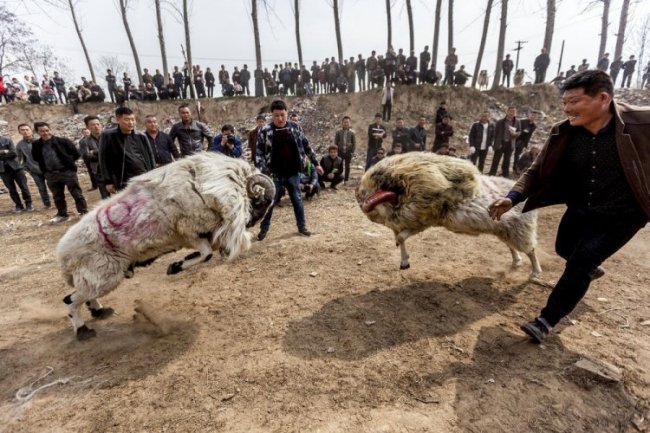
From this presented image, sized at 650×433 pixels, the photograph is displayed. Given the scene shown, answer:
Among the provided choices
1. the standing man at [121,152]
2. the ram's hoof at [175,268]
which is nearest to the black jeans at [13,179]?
the standing man at [121,152]

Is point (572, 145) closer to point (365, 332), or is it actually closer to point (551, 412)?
point (551, 412)

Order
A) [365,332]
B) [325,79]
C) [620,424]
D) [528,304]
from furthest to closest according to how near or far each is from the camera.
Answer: [325,79] < [528,304] < [365,332] < [620,424]

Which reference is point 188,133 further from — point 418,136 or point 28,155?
point 418,136

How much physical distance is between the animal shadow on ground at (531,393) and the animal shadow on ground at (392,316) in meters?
0.56

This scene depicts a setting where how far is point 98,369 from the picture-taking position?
10.3 feet

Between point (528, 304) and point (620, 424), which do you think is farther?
point (528, 304)

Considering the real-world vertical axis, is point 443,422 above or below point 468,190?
below

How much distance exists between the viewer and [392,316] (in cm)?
374

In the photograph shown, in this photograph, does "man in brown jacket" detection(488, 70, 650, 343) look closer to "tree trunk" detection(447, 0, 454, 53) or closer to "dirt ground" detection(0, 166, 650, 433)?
"dirt ground" detection(0, 166, 650, 433)

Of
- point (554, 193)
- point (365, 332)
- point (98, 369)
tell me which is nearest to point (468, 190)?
point (554, 193)

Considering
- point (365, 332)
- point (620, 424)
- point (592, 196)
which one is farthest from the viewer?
point (365, 332)

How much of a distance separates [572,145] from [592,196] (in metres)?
0.50

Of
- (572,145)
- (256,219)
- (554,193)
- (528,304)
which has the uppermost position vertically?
(572,145)

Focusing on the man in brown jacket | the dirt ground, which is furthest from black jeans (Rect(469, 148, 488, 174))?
the man in brown jacket
